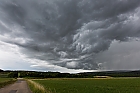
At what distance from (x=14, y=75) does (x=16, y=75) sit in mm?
2480

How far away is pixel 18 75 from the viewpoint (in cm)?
18475

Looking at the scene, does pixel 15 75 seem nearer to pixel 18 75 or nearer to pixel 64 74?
pixel 18 75

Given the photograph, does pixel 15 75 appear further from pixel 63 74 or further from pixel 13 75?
pixel 63 74

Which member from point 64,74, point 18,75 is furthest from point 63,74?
point 18,75

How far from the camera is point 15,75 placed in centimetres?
18750

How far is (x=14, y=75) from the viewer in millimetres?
186125

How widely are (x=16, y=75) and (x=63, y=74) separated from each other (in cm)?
4793

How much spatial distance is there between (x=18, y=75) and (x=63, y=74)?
44.9 metres

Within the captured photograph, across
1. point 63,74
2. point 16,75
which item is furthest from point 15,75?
point 63,74

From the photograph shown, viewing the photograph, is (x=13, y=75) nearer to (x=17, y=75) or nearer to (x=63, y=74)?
(x=17, y=75)

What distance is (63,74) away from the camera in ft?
609

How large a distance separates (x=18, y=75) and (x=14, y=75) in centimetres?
462

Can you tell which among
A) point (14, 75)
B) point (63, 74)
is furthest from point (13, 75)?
point (63, 74)
